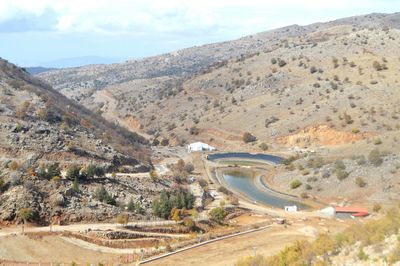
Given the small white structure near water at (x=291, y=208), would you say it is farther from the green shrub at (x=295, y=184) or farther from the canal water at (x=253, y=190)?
the green shrub at (x=295, y=184)

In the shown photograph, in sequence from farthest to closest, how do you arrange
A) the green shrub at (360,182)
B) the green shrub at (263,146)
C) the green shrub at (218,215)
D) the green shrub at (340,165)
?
the green shrub at (263,146) < the green shrub at (340,165) < the green shrub at (360,182) < the green shrub at (218,215)

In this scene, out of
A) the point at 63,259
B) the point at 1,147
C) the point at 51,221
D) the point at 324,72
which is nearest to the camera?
the point at 63,259

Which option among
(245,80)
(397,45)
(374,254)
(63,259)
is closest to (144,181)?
(63,259)

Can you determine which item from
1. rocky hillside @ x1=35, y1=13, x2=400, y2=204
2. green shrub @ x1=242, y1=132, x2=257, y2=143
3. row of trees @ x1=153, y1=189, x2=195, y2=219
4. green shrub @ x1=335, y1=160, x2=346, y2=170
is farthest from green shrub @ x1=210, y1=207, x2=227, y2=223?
green shrub @ x1=242, y1=132, x2=257, y2=143

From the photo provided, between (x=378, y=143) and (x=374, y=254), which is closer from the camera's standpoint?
(x=374, y=254)

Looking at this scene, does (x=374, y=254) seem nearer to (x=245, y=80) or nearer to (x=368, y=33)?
(x=245, y=80)

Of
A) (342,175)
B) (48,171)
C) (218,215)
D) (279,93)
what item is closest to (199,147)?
(279,93)

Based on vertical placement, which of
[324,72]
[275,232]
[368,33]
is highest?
[368,33]

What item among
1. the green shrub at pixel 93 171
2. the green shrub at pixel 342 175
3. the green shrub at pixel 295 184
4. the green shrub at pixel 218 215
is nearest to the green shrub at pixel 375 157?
the green shrub at pixel 342 175

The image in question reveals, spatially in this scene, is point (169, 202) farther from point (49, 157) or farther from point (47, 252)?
point (49, 157)
